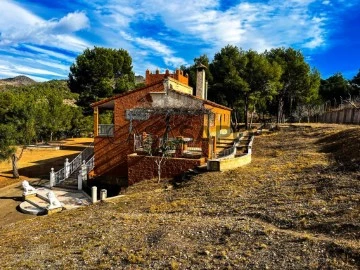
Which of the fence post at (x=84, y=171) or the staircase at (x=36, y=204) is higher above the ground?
the fence post at (x=84, y=171)

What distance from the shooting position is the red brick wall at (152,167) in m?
17.5

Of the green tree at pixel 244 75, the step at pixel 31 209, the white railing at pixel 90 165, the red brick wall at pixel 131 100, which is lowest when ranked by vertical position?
the step at pixel 31 209

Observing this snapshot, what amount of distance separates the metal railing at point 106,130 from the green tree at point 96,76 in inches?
925

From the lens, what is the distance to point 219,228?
851 centimetres

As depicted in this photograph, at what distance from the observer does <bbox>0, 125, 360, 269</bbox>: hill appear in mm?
6801

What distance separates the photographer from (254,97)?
1656 inches

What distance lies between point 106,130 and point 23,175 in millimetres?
9010

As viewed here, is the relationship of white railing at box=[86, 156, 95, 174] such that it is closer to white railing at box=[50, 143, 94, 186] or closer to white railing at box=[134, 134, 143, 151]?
white railing at box=[50, 143, 94, 186]

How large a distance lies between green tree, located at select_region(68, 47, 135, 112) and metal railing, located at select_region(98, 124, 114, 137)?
925 inches

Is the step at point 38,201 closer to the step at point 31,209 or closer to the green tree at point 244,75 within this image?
the step at point 31,209

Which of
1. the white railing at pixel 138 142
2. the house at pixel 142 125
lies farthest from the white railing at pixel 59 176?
the white railing at pixel 138 142

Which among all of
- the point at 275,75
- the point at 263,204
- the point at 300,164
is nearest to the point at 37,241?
the point at 263,204

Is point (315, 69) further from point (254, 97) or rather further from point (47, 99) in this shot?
point (47, 99)

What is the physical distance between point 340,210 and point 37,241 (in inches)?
351
